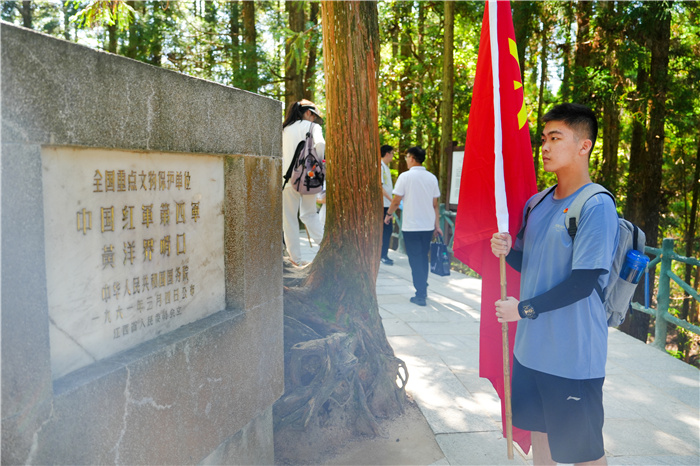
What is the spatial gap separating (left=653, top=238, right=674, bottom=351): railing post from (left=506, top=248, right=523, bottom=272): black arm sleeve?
3.41 meters

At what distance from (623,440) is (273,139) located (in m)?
2.87

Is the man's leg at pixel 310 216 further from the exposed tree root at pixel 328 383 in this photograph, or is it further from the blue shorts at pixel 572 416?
the blue shorts at pixel 572 416

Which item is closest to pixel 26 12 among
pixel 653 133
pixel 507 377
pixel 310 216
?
pixel 310 216

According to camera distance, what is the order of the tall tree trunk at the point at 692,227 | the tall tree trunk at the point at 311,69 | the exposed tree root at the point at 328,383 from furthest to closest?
1. the tall tree trunk at the point at 692,227
2. the tall tree trunk at the point at 311,69
3. the exposed tree root at the point at 328,383

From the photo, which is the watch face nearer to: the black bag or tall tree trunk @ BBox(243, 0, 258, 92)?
the black bag

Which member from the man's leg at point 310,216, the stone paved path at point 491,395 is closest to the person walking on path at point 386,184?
the man's leg at point 310,216

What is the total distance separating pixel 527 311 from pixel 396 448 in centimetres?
156

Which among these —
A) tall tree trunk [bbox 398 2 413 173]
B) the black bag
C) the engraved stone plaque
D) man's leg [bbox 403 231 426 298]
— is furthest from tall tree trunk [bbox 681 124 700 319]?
the engraved stone plaque

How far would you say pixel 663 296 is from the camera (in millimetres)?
5891

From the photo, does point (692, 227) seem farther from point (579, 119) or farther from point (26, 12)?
point (26, 12)

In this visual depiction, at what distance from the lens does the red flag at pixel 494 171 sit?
290cm

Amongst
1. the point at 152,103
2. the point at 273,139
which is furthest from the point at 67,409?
the point at 273,139

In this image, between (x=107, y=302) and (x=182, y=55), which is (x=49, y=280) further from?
(x=182, y=55)

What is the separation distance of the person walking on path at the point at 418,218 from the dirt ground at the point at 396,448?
3.13 m
